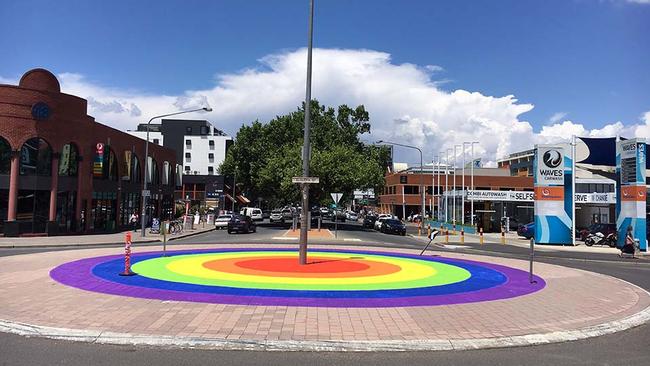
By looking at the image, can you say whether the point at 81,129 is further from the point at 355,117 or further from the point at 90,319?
the point at 355,117

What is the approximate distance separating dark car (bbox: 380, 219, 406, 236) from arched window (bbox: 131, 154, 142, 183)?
996 inches

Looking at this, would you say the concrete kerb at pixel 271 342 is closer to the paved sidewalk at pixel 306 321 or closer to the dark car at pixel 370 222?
the paved sidewalk at pixel 306 321

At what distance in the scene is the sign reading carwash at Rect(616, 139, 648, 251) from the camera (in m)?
32.5

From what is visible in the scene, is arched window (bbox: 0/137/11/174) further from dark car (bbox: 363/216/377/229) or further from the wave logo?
dark car (bbox: 363/216/377/229)

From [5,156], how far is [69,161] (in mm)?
4545

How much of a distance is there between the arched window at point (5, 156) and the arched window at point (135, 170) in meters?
15.4

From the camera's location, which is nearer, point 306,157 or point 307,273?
point 307,273

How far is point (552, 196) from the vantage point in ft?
120

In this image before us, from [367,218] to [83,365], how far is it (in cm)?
5687

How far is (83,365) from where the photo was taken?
21.1 feet

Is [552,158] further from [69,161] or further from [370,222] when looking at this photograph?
[69,161]

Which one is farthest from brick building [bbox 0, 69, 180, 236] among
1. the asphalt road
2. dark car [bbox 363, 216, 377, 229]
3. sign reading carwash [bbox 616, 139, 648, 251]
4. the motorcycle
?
sign reading carwash [bbox 616, 139, 648, 251]

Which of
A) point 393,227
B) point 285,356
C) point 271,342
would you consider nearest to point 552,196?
point 393,227

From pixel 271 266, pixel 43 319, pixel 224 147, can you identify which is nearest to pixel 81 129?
pixel 271 266
